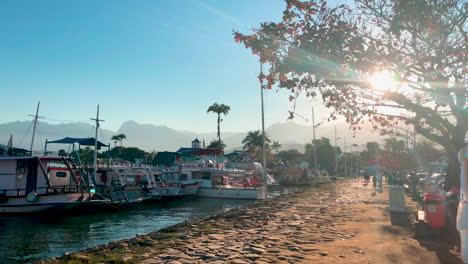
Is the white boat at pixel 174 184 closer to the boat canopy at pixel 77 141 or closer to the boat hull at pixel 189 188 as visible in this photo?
the boat hull at pixel 189 188

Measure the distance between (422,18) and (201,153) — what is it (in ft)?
140

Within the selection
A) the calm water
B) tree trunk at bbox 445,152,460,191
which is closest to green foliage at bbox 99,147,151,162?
the calm water

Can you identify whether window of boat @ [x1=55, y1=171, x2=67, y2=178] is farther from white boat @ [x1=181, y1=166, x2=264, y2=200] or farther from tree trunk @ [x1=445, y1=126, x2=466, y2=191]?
tree trunk @ [x1=445, y1=126, x2=466, y2=191]

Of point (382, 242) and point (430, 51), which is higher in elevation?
point (430, 51)

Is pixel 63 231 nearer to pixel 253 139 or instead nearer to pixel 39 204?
pixel 39 204

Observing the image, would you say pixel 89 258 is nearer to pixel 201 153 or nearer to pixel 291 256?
pixel 291 256

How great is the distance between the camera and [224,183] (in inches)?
1606

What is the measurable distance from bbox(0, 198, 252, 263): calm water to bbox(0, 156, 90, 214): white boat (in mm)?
933

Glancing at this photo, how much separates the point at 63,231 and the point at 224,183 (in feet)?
79.7

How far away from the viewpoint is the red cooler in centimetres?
814

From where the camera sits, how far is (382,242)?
8273 mm

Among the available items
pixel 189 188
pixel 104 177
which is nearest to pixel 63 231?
pixel 104 177

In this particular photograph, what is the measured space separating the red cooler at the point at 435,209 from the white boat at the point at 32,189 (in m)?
23.1

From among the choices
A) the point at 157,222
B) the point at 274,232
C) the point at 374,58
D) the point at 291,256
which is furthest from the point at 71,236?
the point at 374,58
